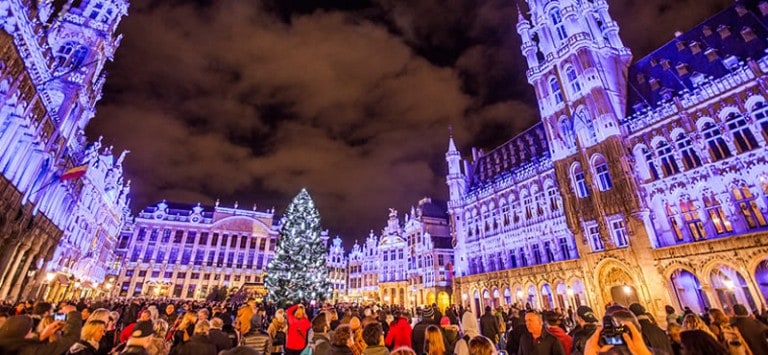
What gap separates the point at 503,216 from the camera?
33594 millimetres

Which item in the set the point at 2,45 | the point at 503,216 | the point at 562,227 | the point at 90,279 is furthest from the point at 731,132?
the point at 90,279

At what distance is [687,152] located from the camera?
2058cm

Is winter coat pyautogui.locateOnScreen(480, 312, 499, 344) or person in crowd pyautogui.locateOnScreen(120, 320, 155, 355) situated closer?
person in crowd pyautogui.locateOnScreen(120, 320, 155, 355)

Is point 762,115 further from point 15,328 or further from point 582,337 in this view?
point 15,328

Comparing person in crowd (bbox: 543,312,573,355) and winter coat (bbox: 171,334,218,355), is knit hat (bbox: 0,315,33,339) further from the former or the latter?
person in crowd (bbox: 543,312,573,355)

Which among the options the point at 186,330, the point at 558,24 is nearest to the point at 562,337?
the point at 186,330

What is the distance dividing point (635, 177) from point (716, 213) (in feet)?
14.5

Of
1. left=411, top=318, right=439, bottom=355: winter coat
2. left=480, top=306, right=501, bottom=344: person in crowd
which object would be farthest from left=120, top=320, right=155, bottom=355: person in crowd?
left=480, top=306, right=501, bottom=344: person in crowd

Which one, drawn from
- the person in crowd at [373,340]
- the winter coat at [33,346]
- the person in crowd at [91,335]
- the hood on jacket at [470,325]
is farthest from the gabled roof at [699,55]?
the winter coat at [33,346]

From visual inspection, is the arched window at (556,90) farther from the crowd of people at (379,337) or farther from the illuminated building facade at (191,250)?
the illuminated building facade at (191,250)

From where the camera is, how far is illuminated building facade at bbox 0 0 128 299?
56.5ft

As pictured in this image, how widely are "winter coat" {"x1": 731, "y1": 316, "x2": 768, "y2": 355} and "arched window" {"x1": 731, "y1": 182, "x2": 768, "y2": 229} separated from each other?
16.6 m

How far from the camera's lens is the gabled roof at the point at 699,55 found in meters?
21.2

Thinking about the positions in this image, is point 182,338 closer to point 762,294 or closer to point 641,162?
point 762,294
